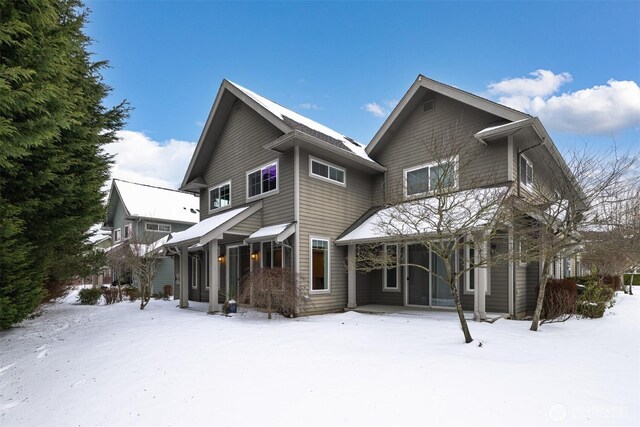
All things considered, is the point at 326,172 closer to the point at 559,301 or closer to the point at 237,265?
the point at 237,265

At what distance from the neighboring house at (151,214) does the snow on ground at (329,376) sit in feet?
52.0

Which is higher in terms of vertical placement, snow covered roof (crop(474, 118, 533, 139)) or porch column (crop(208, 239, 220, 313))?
snow covered roof (crop(474, 118, 533, 139))

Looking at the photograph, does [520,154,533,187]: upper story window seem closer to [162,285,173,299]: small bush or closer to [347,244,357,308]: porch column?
[347,244,357,308]: porch column

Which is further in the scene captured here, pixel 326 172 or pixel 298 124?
pixel 298 124

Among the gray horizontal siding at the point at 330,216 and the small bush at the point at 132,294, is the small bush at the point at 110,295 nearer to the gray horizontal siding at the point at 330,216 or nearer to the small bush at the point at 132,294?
the small bush at the point at 132,294

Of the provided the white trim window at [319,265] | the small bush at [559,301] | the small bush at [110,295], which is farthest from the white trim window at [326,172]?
the small bush at [110,295]

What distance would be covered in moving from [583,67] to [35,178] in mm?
21714

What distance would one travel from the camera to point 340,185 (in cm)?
1316

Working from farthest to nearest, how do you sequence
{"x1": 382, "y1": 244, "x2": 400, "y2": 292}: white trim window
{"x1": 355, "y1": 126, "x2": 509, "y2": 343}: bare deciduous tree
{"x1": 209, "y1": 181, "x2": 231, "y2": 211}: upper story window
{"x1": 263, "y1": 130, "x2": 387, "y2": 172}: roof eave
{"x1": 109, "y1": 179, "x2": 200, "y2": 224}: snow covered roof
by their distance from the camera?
{"x1": 109, "y1": 179, "x2": 200, "y2": 224}: snow covered roof → {"x1": 209, "y1": 181, "x2": 231, "y2": 211}: upper story window → {"x1": 382, "y1": 244, "x2": 400, "y2": 292}: white trim window → {"x1": 263, "y1": 130, "x2": 387, "y2": 172}: roof eave → {"x1": 355, "y1": 126, "x2": 509, "y2": 343}: bare deciduous tree

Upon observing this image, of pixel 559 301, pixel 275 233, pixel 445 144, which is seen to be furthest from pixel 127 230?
pixel 559 301

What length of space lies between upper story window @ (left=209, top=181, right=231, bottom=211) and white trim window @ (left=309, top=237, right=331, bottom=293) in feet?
16.8

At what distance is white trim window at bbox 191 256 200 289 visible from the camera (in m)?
17.0

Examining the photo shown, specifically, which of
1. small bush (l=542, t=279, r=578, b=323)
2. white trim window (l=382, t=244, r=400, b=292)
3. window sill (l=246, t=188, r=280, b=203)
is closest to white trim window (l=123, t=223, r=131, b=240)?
window sill (l=246, t=188, r=280, b=203)

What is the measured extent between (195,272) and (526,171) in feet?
48.8
